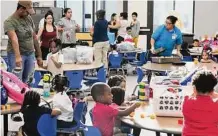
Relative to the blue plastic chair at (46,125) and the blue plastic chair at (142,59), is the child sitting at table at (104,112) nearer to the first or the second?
the blue plastic chair at (46,125)

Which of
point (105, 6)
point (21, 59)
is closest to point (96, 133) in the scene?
point (21, 59)

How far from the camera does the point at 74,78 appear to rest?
20.5ft

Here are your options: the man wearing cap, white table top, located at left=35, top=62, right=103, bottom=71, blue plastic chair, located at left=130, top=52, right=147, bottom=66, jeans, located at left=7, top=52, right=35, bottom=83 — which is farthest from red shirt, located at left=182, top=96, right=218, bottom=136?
blue plastic chair, located at left=130, top=52, right=147, bottom=66

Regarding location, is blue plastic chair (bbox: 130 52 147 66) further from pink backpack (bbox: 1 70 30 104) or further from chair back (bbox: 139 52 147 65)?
pink backpack (bbox: 1 70 30 104)

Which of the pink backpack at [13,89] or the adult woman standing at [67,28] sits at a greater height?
the adult woman standing at [67,28]

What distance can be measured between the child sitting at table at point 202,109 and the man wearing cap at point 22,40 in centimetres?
245

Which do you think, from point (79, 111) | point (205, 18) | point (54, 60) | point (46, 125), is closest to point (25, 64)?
point (54, 60)

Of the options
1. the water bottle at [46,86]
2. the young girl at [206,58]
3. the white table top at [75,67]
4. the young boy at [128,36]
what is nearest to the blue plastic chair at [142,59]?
the young boy at [128,36]

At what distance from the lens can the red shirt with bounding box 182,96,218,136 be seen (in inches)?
111

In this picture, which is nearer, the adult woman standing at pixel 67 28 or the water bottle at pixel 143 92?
the water bottle at pixel 143 92

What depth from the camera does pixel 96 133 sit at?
2953 mm

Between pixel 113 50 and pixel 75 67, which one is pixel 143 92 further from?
pixel 113 50

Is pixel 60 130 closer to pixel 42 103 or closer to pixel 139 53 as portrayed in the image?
pixel 42 103

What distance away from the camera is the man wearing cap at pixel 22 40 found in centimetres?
481
